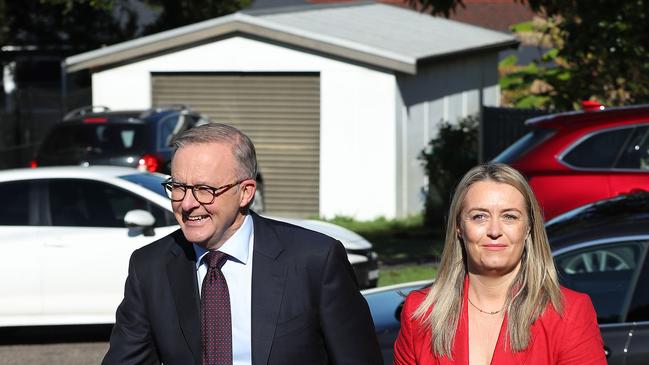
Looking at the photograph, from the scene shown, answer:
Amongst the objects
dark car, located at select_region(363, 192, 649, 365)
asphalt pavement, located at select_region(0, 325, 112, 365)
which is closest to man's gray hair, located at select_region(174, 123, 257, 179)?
dark car, located at select_region(363, 192, 649, 365)

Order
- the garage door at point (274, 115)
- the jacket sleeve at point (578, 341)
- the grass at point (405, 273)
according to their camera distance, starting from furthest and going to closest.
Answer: the garage door at point (274, 115)
the grass at point (405, 273)
the jacket sleeve at point (578, 341)

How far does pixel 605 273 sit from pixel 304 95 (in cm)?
1560

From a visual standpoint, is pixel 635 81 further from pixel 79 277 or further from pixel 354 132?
pixel 79 277

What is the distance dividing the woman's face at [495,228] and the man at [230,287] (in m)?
0.42

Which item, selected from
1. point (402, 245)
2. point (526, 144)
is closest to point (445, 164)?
point (402, 245)

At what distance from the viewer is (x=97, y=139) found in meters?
17.7

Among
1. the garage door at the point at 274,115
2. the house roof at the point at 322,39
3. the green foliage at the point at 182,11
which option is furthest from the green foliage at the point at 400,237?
the green foliage at the point at 182,11

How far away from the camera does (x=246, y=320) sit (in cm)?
405

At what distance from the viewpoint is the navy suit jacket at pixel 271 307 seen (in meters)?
4.04

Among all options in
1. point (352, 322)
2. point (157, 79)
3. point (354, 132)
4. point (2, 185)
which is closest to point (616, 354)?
point (352, 322)

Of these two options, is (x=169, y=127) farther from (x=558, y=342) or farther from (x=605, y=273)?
(x=558, y=342)

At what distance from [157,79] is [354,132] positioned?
12.3ft

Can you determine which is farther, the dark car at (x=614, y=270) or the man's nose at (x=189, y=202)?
the dark car at (x=614, y=270)

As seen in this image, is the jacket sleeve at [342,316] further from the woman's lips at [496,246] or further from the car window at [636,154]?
the car window at [636,154]
